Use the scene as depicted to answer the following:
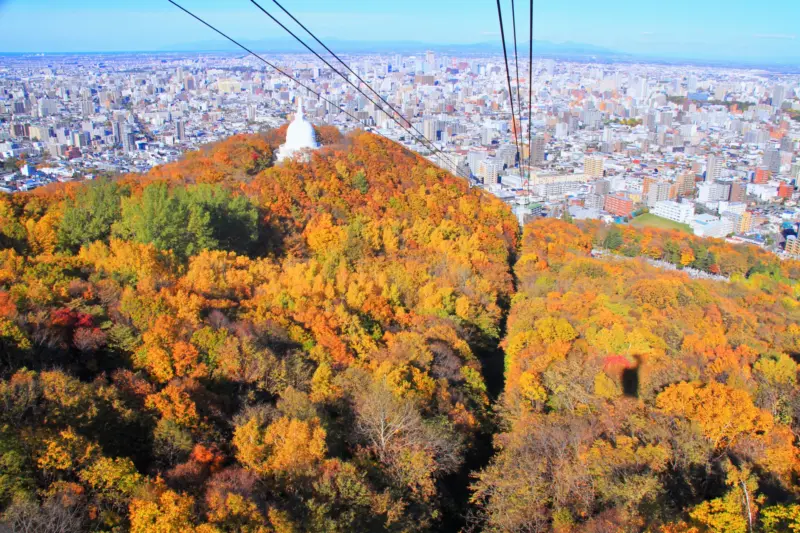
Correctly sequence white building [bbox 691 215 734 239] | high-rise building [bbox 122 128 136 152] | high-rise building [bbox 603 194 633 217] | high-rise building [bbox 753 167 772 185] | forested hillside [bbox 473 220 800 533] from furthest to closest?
1. high-rise building [bbox 753 167 772 185]
2. high-rise building [bbox 603 194 633 217]
3. high-rise building [bbox 122 128 136 152]
4. white building [bbox 691 215 734 239]
5. forested hillside [bbox 473 220 800 533]

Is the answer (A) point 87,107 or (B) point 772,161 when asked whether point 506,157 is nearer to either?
(B) point 772,161

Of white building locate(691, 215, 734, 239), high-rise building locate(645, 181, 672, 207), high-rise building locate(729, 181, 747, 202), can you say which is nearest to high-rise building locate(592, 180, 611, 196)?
high-rise building locate(645, 181, 672, 207)

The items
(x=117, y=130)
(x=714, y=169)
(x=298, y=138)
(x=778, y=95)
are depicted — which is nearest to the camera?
(x=298, y=138)

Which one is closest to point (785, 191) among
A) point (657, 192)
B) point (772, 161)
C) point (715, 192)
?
point (715, 192)

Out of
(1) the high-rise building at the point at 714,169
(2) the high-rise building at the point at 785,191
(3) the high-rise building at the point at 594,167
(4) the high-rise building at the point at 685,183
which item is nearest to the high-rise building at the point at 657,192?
(4) the high-rise building at the point at 685,183

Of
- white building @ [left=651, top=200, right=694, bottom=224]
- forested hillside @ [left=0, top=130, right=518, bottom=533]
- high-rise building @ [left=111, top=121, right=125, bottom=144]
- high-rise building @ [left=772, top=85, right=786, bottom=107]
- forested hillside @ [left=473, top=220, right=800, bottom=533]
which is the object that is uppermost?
high-rise building @ [left=772, top=85, right=786, bottom=107]

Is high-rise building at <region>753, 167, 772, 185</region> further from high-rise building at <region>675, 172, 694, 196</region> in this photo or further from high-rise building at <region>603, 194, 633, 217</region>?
high-rise building at <region>603, 194, 633, 217</region>
